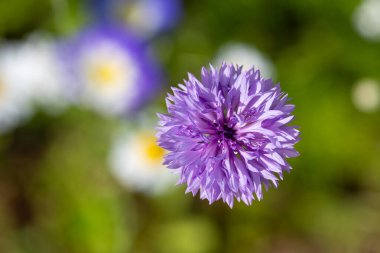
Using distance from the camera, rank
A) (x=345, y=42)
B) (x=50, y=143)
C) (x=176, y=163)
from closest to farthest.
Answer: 1. (x=176, y=163)
2. (x=345, y=42)
3. (x=50, y=143)

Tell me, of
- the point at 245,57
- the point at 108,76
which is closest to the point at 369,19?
the point at 245,57

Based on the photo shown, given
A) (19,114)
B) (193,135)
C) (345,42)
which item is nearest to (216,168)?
(193,135)

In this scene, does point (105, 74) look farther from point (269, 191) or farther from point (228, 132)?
point (228, 132)

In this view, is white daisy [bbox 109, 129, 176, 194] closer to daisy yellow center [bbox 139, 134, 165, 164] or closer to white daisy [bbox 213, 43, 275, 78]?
daisy yellow center [bbox 139, 134, 165, 164]

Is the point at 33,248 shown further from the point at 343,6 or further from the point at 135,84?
the point at 343,6

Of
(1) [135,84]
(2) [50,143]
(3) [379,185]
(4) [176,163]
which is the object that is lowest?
(4) [176,163]

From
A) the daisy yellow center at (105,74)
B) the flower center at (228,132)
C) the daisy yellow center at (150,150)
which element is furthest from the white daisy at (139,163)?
the flower center at (228,132)
